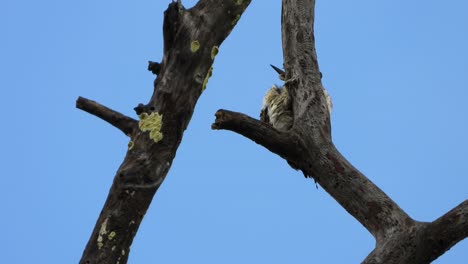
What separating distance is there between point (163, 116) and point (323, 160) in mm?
1657

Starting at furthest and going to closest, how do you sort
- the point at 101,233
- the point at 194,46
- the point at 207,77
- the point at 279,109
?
the point at 279,109
the point at 207,77
the point at 194,46
the point at 101,233

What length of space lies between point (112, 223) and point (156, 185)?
0.32m

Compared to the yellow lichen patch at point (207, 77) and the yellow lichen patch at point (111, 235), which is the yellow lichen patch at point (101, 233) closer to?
the yellow lichen patch at point (111, 235)

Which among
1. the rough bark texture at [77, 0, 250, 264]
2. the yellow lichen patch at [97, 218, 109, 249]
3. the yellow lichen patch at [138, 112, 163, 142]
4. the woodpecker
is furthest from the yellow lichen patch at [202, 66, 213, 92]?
the woodpecker

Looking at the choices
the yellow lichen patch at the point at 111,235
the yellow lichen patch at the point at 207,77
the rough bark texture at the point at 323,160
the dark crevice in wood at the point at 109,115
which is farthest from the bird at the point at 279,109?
the yellow lichen patch at the point at 111,235

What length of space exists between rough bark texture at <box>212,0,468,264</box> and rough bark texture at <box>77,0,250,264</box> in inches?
35.2

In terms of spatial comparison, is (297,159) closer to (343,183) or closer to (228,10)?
(343,183)

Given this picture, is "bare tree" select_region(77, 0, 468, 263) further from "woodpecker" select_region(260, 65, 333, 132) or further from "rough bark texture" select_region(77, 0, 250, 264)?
"woodpecker" select_region(260, 65, 333, 132)

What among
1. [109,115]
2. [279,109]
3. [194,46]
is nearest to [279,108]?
[279,109]

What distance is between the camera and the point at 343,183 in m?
5.14

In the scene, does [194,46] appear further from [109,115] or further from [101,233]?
[101,233]

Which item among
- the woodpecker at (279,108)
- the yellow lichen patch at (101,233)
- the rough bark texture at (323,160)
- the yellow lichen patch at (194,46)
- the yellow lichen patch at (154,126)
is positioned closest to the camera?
the yellow lichen patch at (101,233)

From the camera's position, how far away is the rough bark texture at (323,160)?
455 cm

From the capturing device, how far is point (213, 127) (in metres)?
5.07
